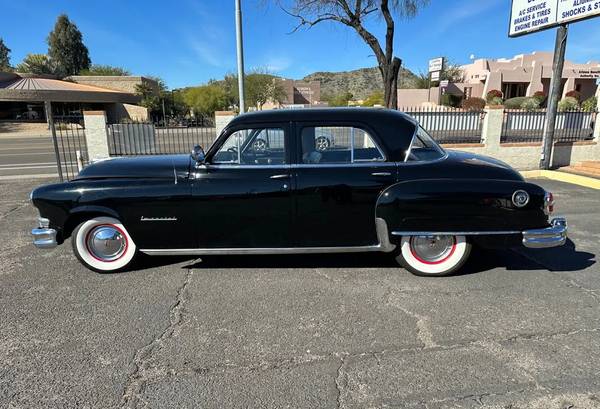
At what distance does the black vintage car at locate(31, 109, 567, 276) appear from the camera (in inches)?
145

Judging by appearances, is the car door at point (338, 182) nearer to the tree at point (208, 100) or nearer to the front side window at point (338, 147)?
the front side window at point (338, 147)

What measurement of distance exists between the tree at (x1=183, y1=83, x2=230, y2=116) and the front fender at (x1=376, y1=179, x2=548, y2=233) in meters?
56.2

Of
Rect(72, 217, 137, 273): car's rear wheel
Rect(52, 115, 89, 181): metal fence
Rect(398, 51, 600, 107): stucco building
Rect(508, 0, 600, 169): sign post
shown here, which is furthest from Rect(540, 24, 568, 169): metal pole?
Rect(398, 51, 600, 107): stucco building

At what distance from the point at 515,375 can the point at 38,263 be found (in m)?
4.82

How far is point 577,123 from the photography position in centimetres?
1180

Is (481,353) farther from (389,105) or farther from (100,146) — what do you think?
(389,105)

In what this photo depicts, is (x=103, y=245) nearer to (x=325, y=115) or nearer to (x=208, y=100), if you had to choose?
(x=325, y=115)

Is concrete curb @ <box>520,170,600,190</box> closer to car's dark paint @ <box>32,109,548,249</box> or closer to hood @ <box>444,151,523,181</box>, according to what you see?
hood @ <box>444,151,523,181</box>

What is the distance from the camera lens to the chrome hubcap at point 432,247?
155 inches

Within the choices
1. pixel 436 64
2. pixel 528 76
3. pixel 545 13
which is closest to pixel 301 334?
pixel 545 13

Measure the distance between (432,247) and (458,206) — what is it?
0.55m

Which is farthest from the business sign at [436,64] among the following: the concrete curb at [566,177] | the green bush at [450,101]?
the green bush at [450,101]

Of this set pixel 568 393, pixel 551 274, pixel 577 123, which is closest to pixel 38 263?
pixel 568 393

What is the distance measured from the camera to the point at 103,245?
4.10 metres
